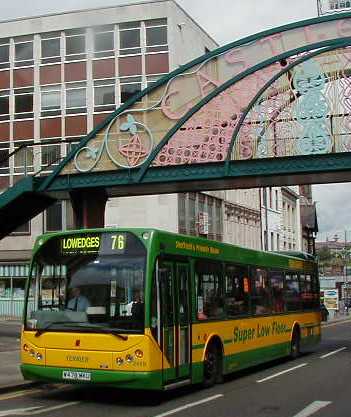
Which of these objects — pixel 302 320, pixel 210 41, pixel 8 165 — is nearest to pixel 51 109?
pixel 8 165

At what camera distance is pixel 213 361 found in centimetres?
1297

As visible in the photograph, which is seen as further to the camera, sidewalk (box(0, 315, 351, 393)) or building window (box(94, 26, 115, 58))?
building window (box(94, 26, 115, 58))

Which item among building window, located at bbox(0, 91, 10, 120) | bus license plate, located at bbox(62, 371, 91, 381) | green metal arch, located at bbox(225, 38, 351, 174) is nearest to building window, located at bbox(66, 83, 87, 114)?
building window, located at bbox(0, 91, 10, 120)

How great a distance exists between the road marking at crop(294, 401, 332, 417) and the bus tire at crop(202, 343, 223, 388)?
7.48 ft

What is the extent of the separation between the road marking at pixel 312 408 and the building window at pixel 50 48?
127ft

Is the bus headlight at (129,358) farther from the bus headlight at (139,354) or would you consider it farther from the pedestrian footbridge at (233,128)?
the pedestrian footbridge at (233,128)

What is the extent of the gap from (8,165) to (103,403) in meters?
35.3

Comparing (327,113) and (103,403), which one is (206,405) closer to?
(103,403)

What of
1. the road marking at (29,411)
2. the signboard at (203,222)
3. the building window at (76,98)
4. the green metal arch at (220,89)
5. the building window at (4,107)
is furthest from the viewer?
the signboard at (203,222)

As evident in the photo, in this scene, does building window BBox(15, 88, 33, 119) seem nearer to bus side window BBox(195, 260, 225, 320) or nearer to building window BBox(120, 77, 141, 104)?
building window BBox(120, 77, 141, 104)

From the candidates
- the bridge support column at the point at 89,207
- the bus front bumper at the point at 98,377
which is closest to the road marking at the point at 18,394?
the bus front bumper at the point at 98,377

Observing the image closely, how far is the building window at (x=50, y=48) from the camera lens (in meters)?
46.3

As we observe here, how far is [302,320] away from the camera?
19516mm

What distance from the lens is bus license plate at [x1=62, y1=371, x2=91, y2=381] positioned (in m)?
10.6
